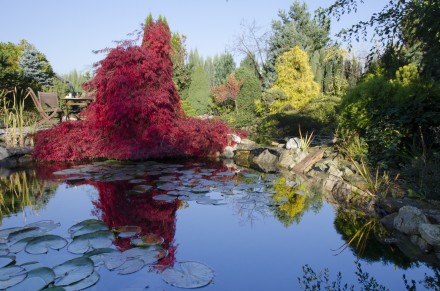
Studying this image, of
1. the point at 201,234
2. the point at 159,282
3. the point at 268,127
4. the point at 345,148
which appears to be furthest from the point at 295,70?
the point at 159,282

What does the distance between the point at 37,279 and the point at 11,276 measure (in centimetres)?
23

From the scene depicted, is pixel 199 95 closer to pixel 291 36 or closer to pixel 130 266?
pixel 291 36

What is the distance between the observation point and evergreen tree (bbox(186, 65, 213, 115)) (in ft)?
56.1

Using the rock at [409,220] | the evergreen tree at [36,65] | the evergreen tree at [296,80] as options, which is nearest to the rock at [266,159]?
the rock at [409,220]

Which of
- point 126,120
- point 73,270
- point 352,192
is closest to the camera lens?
point 73,270

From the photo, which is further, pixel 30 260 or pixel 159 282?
pixel 30 260

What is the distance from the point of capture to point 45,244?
2750mm

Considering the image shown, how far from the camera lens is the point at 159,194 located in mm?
4453

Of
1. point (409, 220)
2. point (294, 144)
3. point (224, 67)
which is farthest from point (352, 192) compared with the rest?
point (224, 67)

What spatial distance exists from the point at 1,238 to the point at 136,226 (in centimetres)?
114

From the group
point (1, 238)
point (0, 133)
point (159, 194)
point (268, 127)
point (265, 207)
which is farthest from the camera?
point (268, 127)

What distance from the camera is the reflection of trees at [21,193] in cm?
404

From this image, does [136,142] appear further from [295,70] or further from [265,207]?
[295,70]

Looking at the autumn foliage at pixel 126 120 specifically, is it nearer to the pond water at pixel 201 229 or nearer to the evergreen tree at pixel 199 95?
the pond water at pixel 201 229
